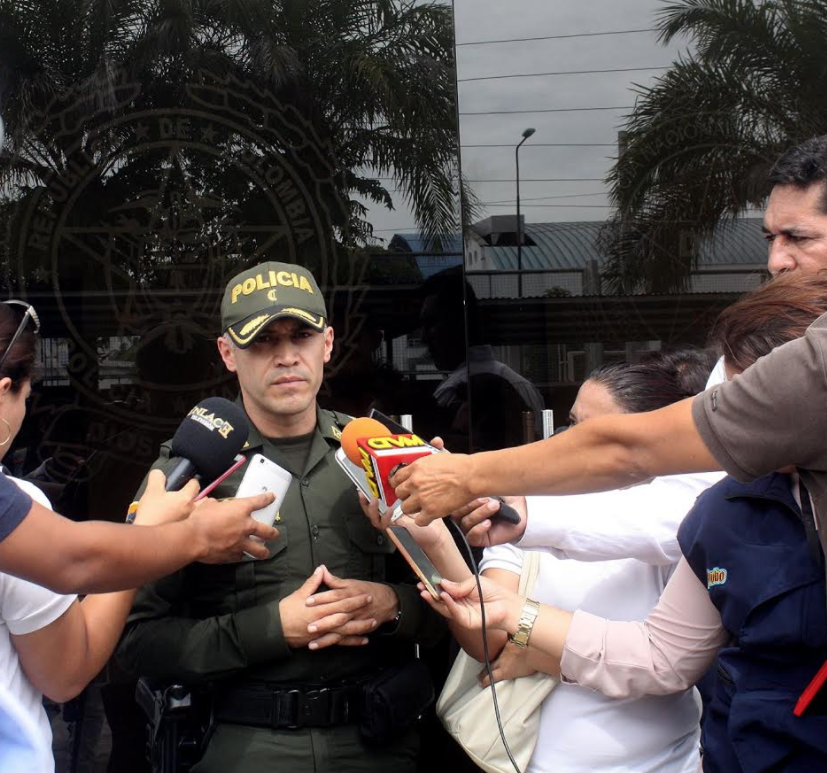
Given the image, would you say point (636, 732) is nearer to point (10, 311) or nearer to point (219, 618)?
point (219, 618)

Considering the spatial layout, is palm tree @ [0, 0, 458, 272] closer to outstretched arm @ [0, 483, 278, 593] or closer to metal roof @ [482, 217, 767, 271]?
metal roof @ [482, 217, 767, 271]

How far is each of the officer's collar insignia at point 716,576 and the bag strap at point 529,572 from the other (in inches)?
19.3

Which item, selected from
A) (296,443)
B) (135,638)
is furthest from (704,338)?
(135,638)

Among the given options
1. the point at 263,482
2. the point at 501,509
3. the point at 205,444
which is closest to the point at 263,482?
the point at 263,482

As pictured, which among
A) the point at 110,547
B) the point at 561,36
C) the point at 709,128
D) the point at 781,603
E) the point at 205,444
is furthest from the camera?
the point at 709,128

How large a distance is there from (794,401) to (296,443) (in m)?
1.13

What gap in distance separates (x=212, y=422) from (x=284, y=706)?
587 mm

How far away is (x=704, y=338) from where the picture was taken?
2641mm

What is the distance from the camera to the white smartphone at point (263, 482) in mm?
1711

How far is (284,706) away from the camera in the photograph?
185 centimetres

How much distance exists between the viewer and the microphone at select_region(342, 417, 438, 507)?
1.56 metres

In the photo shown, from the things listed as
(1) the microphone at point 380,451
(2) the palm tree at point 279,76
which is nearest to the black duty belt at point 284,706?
(1) the microphone at point 380,451

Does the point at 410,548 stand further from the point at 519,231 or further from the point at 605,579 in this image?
the point at 519,231

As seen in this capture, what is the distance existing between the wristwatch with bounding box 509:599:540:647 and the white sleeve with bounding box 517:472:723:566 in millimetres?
129
